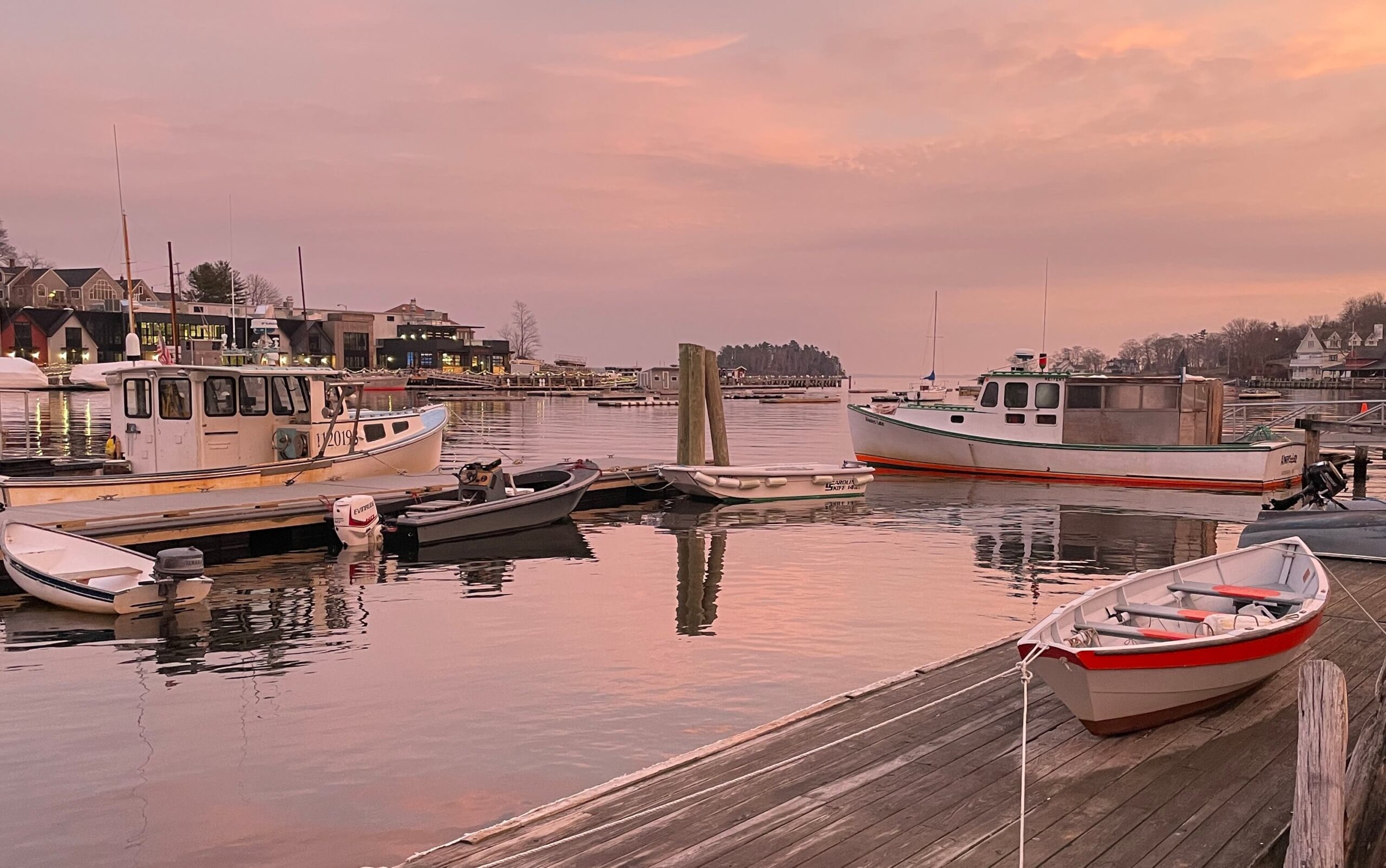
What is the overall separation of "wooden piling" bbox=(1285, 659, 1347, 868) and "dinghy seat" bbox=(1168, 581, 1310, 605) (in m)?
3.75

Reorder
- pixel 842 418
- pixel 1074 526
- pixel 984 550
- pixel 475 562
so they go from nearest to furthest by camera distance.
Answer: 1. pixel 475 562
2. pixel 984 550
3. pixel 1074 526
4. pixel 842 418

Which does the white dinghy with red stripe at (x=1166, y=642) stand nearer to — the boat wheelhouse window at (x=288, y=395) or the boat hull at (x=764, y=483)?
the boat hull at (x=764, y=483)

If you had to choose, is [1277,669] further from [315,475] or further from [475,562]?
[315,475]

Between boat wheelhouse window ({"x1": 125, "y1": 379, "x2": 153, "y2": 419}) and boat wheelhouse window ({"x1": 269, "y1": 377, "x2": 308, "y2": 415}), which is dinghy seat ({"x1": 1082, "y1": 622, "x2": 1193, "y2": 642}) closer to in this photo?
boat wheelhouse window ({"x1": 269, "y1": 377, "x2": 308, "y2": 415})

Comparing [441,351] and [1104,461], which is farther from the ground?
[441,351]

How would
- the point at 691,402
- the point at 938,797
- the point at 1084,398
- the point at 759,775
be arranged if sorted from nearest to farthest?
the point at 938,797
the point at 759,775
the point at 691,402
the point at 1084,398

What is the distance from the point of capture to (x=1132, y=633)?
6.45 metres

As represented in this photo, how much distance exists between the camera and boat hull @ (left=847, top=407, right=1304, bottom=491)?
92.2 ft

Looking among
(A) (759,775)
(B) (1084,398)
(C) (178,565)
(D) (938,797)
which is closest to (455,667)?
(C) (178,565)

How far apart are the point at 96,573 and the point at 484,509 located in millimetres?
→ 6721

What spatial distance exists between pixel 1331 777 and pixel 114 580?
13.3 meters

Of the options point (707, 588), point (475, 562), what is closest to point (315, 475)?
point (475, 562)

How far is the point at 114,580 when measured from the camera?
12.8m

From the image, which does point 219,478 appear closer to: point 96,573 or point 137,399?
point 137,399
